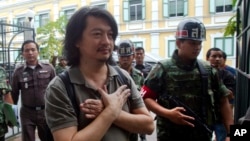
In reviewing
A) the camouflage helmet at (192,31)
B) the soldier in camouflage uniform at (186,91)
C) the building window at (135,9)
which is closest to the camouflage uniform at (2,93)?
the soldier in camouflage uniform at (186,91)

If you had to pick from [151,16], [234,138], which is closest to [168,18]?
[151,16]

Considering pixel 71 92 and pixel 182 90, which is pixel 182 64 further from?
pixel 71 92

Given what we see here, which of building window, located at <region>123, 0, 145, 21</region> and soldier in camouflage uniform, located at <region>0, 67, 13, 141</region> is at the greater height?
building window, located at <region>123, 0, 145, 21</region>

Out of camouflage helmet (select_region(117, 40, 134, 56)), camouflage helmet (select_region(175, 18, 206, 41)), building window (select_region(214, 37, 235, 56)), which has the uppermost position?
building window (select_region(214, 37, 235, 56))

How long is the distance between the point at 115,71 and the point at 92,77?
0.14 metres

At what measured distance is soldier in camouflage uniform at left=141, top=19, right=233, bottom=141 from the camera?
2.10 metres

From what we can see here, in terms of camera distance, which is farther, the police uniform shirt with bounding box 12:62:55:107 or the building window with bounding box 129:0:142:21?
the building window with bounding box 129:0:142:21

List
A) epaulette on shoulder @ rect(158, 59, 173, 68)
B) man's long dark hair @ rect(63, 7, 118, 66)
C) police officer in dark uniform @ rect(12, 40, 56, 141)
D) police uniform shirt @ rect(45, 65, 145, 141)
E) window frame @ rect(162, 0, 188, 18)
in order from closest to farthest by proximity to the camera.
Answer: police uniform shirt @ rect(45, 65, 145, 141), man's long dark hair @ rect(63, 7, 118, 66), epaulette on shoulder @ rect(158, 59, 173, 68), police officer in dark uniform @ rect(12, 40, 56, 141), window frame @ rect(162, 0, 188, 18)

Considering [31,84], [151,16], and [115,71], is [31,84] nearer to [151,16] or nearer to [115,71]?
[115,71]

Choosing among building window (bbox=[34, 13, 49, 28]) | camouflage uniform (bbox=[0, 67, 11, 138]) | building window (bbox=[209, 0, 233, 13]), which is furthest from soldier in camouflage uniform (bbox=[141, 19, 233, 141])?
building window (bbox=[34, 13, 49, 28])

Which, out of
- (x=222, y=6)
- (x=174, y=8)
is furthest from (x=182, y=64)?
(x=174, y=8)

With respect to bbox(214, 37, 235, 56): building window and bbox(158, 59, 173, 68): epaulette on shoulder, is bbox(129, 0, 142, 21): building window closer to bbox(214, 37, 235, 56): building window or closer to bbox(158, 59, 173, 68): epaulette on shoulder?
bbox(214, 37, 235, 56): building window

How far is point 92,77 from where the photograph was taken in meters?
1.50

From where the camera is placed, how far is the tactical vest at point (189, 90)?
2107 millimetres
